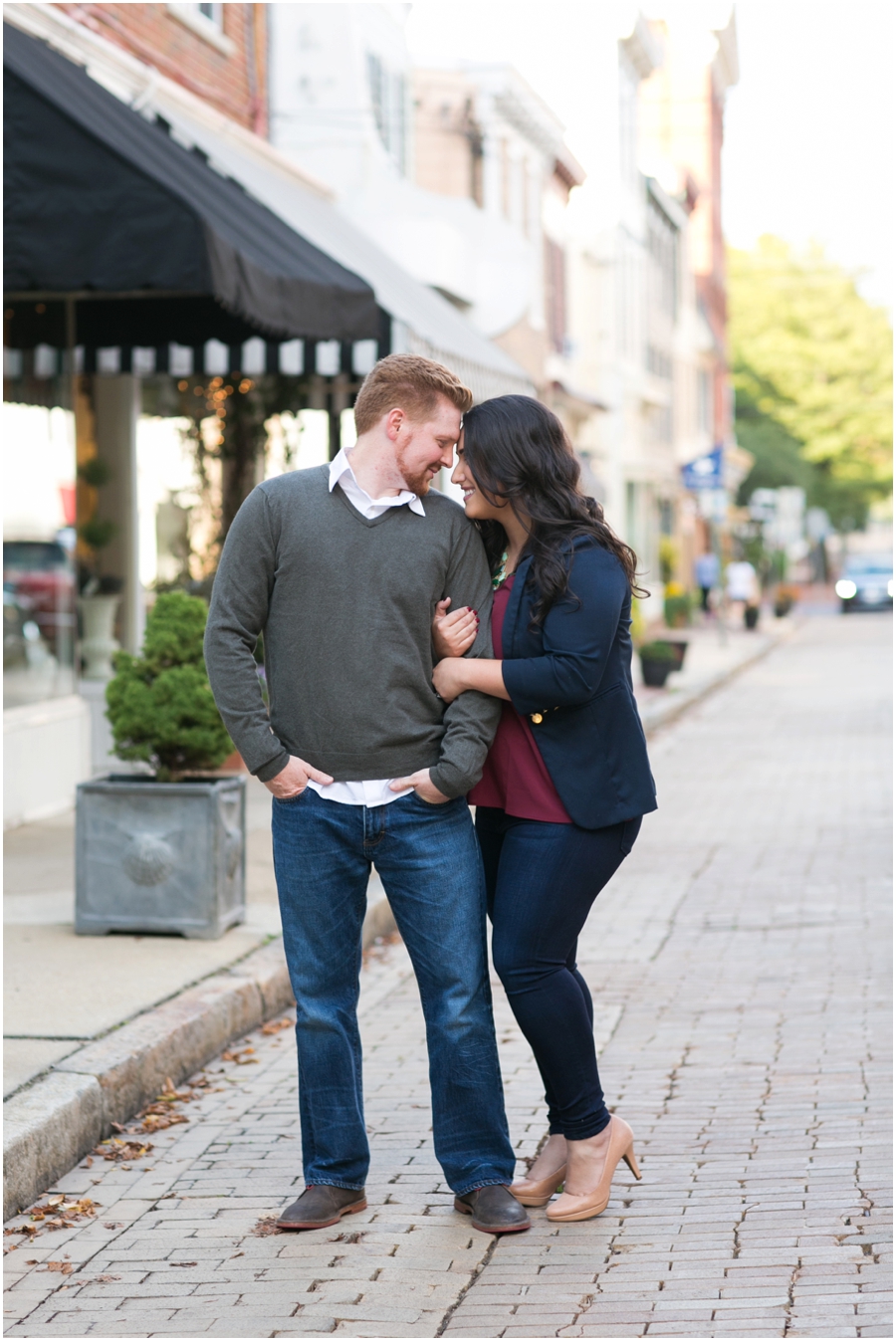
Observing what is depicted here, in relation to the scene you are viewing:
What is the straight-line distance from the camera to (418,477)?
13.4 ft

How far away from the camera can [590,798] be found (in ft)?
13.4

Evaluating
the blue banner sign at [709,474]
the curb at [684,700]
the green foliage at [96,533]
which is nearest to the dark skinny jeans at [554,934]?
the green foliage at [96,533]

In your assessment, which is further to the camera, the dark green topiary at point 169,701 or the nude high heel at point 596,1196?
the dark green topiary at point 169,701

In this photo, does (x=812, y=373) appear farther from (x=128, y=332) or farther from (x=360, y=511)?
(x=360, y=511)

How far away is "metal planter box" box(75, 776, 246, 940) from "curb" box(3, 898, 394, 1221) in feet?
1.20

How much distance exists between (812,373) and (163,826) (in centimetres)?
6629

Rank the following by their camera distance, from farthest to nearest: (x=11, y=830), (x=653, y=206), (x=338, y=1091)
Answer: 1. (x=653, y=206)
2. (x=11, y=830)
3. (x=338, y=1091)

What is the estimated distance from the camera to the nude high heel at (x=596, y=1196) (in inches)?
169

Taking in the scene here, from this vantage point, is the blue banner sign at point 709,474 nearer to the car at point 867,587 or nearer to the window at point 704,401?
the car at point 867,587

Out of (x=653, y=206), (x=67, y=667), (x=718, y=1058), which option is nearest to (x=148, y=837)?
(x=718, y=1058)

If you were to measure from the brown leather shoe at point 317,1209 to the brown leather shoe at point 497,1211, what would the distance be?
0.31m

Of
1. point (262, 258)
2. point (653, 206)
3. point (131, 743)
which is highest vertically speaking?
point (653, 206)

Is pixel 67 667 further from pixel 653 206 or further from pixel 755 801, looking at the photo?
pixel 653 206

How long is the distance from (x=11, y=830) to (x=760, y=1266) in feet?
20.7
